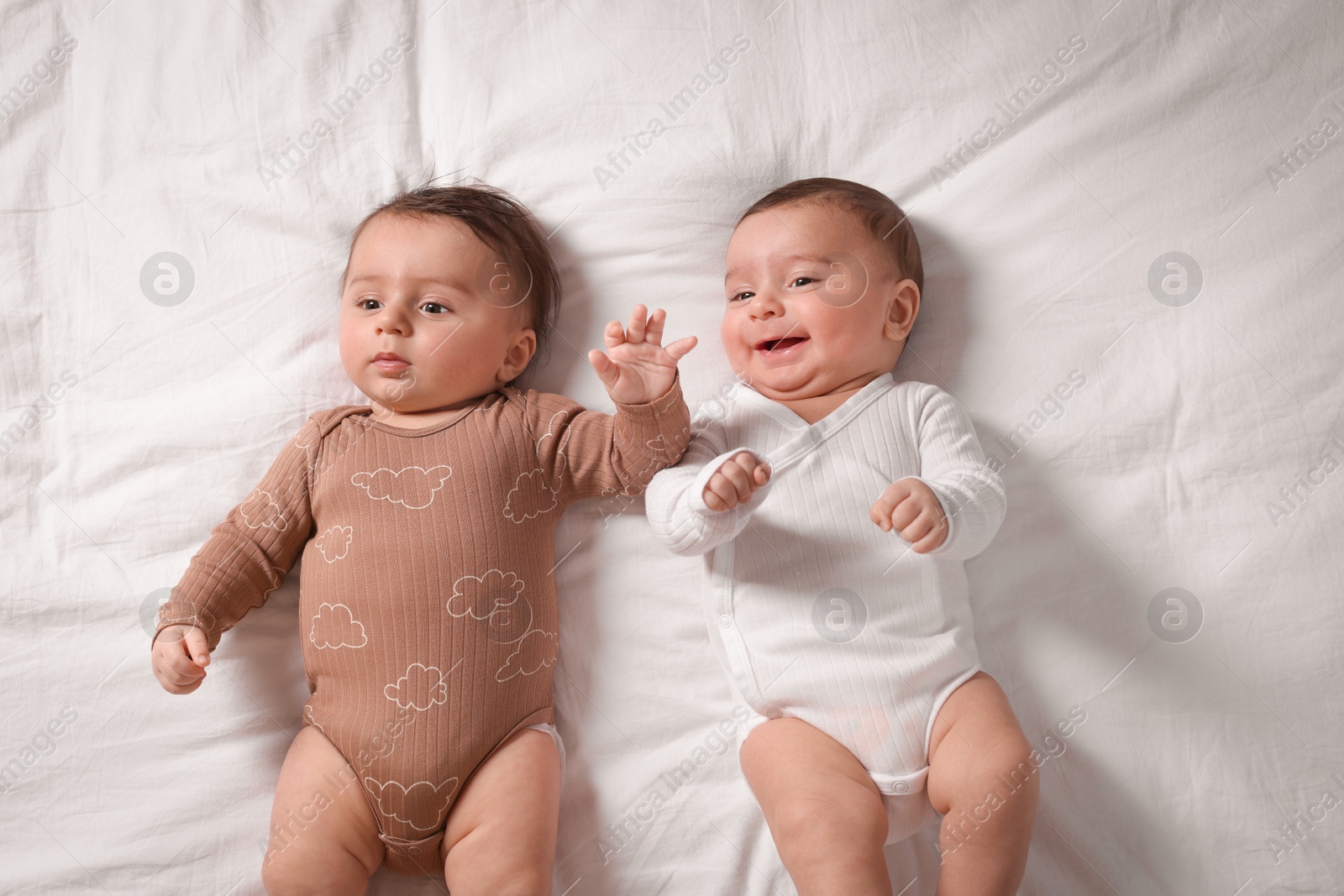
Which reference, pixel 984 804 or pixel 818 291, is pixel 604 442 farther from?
pixel 984 804

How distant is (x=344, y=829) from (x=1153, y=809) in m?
1.23

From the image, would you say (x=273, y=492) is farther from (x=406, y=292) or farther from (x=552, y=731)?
(x=552, y=731)

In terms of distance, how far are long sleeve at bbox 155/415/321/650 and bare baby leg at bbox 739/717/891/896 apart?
81 cm

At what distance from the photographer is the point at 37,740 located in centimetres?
143

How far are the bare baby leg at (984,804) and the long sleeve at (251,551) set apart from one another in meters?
1.06

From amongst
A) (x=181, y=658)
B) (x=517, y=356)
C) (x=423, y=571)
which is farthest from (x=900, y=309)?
(x=181, y=658)

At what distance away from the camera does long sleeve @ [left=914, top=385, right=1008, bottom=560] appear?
4.23 ft

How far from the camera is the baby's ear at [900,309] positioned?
1.51m

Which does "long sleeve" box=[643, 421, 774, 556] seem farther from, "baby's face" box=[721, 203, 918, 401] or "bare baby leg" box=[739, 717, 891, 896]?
"bare baby leg" box=[739, 717, 891, 896]

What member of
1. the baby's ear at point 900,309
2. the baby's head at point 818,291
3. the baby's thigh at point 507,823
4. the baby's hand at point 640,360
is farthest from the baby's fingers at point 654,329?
the baby's thigh at point 507,823

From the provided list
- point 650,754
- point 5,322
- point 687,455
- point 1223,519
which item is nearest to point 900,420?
point 687,455

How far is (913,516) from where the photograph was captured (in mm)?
1232

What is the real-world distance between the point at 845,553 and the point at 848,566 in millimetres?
21

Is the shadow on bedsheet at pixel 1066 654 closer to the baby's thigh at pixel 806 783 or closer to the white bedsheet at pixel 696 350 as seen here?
the white bedsheet at pixel 696 350
